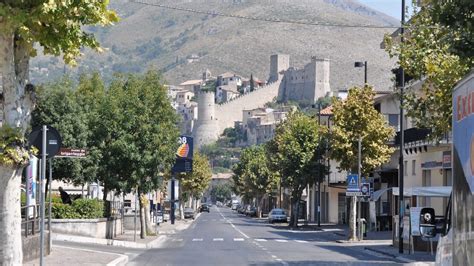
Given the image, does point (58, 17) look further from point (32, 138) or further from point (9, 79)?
point (32, 138)

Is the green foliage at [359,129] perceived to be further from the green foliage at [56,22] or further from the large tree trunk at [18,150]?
the large tree trunk at [18,150]

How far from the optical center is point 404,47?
27141 millimetres

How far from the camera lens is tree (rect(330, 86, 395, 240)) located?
5072 centimetres

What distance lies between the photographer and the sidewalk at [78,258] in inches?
1001

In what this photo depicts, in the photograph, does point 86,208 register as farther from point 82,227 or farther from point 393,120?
point 393,120

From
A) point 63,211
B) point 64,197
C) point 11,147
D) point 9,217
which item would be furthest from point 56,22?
point 64,197

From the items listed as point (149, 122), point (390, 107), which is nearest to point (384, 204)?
point (390, 107)

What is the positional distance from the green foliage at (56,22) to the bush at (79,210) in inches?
952

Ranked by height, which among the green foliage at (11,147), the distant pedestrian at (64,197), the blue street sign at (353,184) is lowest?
the distant pedestrian at (64,197)

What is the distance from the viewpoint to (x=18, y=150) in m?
13.4

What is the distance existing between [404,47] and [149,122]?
19.9 m

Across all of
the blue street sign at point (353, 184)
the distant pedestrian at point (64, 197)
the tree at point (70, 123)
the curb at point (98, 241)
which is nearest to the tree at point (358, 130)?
the blue street sign at point (353, 184)

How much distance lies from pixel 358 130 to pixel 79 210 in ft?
62.2

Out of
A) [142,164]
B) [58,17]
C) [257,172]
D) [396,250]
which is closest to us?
[58,17]
